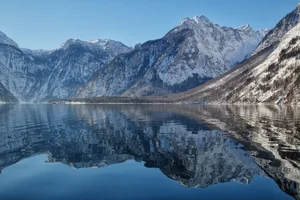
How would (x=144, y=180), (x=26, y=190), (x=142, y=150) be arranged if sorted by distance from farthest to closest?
(x=142, y=150) → (x=144, y=180) → (x=26, y=190)

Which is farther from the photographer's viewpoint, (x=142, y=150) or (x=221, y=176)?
(x=142, y=150)

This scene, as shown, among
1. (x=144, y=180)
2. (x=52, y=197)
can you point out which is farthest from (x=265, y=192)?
(x=52, y=197)

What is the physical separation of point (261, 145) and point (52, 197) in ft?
122

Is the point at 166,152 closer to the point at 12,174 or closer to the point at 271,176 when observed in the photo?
the point at 271,176

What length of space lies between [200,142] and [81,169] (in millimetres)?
26493

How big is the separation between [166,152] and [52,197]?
79.5ft

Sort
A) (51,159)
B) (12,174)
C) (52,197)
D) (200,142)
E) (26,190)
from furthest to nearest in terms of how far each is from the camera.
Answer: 1. (200,142)
2. (51,159)
3. (12,174)
4. (26,190)
5. (52,197)

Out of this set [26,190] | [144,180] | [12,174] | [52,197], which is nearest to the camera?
[52,197]

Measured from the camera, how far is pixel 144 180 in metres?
34.1

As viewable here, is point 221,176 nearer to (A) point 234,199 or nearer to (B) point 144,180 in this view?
(A) point 234,199

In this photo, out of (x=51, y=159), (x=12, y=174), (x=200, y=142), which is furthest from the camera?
(x=200, y=142)

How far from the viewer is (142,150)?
174 ft

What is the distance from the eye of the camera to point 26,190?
1243 inches

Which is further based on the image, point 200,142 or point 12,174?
point 200,142
